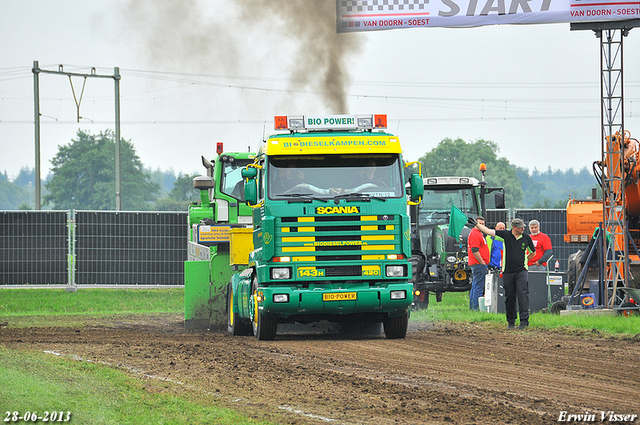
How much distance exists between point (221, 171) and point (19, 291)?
1111 centimetres

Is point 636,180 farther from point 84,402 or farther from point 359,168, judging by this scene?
point 84,402

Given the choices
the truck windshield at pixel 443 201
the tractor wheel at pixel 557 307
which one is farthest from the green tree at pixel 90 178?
the tractor wheel at pixel 557 307

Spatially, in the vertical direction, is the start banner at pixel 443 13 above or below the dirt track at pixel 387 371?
above

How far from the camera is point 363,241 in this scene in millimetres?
14195

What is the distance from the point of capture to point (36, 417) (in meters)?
7.96

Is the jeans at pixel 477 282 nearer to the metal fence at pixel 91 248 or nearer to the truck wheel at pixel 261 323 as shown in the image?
the truck wheel at pixel 261 323

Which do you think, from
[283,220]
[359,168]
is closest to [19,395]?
[283,220]

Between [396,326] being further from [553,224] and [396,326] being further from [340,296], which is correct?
[553,224]

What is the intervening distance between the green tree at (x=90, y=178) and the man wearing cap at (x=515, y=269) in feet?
367

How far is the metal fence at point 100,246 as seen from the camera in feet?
95.8

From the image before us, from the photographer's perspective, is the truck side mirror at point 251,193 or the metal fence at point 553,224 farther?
the metal fence at point 553,224

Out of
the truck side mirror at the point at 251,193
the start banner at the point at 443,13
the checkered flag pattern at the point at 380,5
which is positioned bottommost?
the truck side mirror at the point at 251,193

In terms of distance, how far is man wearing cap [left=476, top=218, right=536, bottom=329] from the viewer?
1689cm

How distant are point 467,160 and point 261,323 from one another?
105677 mm
